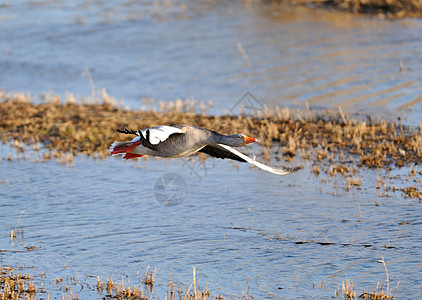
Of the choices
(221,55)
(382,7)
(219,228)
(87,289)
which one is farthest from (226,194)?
(382,7)

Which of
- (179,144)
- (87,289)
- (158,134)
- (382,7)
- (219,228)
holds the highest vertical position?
(382,7)

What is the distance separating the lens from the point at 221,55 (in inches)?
914

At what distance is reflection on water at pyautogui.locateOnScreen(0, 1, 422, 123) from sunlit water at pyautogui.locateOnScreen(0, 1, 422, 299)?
89mm

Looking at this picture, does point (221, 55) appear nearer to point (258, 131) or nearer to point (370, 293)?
point (258, 131)

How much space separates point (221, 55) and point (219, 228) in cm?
1390

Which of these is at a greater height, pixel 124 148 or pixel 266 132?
pixel 124 148

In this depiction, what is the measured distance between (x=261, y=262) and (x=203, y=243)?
98 centimetres

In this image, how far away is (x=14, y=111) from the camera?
16484mm

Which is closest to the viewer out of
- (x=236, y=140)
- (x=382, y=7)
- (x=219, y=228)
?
(x=236, y=140)

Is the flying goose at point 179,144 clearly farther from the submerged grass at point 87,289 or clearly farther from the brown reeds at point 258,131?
the brown reeds at point 258,131

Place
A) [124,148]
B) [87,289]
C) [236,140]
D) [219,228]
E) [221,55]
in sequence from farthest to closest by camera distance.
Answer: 1. [221,55]
2. [219,228]
3. [236,140]
4. [124,148]
5. [87,289]

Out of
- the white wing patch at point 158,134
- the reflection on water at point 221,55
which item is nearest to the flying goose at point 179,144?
the white wing patch at point 158,134

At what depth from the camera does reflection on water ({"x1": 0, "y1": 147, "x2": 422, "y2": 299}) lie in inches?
333

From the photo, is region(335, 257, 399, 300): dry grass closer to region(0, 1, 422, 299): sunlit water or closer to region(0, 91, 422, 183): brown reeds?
region(0, 1, 422, 299): sunlit water
